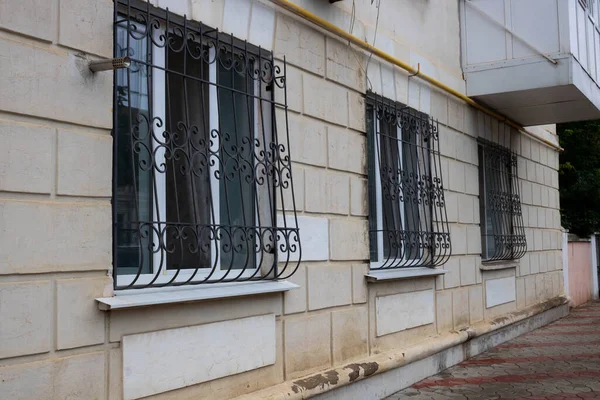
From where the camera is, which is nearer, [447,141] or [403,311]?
[403,311]

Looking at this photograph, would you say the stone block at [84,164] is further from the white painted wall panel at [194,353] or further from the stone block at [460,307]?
the stone block at [460,307]

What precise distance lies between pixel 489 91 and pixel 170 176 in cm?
533

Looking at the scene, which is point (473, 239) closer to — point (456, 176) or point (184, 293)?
point (456, 176)

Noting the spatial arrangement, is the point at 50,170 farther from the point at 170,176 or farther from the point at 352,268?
the point at 352,268

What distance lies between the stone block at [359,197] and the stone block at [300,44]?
2.81ft

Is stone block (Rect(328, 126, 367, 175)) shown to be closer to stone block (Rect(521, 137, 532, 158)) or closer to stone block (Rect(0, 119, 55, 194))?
stone block (Rect(0, 119, 55, 194))

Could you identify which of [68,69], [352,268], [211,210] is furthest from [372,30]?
[68,69]

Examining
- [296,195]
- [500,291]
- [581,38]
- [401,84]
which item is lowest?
[500,291]

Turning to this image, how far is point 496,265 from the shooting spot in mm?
9078

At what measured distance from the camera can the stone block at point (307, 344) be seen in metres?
5.02

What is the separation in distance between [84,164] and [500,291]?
694cm

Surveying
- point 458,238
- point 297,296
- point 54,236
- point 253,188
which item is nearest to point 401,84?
→ point 458,238

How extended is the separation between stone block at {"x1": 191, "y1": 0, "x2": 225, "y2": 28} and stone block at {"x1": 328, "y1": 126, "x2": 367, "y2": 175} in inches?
50.6

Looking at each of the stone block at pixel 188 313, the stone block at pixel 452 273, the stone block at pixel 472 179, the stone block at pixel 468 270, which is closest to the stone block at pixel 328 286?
the stone block at pixel 188 313
